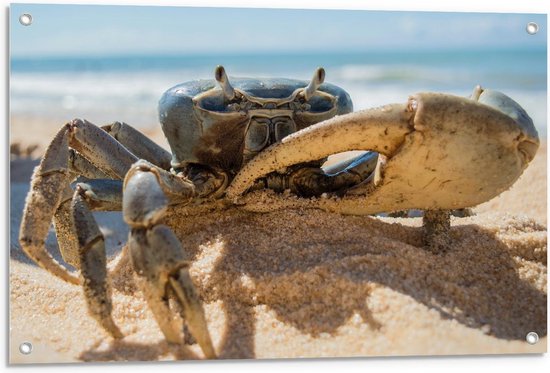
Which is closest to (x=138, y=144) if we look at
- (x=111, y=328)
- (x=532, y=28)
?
(x=111, y=328)

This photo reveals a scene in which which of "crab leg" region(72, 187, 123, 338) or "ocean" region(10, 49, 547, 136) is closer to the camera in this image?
"crab leg" region(72, 187, 123, 338)

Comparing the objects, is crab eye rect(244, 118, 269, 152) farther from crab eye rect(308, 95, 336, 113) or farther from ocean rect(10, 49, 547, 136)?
ocean rect(10, 49, 547, 136)

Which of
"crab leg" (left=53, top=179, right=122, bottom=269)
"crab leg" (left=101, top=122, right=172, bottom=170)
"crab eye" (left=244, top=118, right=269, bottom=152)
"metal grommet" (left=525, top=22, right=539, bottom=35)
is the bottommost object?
"crab leg" (left=53, top=179, right=122, bottom=269)

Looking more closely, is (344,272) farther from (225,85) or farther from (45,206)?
(45,206)

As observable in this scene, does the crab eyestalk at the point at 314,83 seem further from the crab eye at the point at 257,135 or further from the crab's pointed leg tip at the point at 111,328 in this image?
the crab's pointed leg tip at the point at 111,328

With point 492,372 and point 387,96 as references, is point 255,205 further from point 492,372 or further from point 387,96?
point 387,96

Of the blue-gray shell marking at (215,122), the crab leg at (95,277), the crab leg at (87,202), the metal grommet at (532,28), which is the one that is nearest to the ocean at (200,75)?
the metal grommet at (532,28)

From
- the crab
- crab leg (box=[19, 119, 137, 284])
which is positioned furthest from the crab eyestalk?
crab leg (box=[19, 119, 137, 284])

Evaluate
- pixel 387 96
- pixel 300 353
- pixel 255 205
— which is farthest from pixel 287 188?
pixel 387 96
